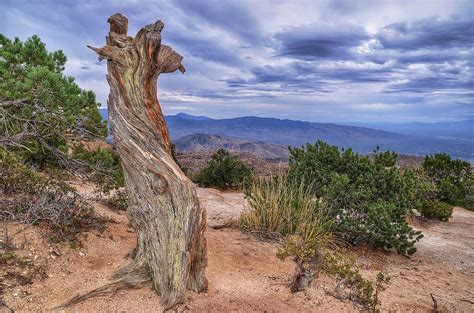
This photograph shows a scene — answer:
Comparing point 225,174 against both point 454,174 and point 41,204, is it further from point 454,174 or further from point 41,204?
point 41,204

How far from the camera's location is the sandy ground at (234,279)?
3967mm

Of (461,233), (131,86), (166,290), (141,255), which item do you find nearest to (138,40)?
(131,86)

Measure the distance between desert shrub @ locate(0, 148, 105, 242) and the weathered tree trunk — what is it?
1.38 meters

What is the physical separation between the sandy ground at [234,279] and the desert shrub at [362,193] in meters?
0.49

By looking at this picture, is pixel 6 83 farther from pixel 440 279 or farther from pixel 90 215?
pixel 440 279

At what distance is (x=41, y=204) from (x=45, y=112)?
1.36m

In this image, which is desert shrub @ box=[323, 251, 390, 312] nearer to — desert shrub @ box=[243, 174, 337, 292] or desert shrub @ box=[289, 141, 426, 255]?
desert shrub @ box=[243, 174, 337, 292]

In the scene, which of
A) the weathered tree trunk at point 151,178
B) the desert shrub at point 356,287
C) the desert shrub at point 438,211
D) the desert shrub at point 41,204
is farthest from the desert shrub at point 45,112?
the desert shrub at point 438,211

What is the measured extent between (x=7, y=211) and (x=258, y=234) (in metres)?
4.33

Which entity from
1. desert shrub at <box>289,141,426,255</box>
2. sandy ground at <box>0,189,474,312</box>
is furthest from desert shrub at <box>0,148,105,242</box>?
desert shrub at <box>289,141,426,255</box>

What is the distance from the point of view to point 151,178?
165 inches

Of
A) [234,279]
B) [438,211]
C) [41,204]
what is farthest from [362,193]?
[41,204]

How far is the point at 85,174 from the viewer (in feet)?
20.1

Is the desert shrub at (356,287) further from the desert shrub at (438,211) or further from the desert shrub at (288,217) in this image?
the desert shrub at (438,211)
